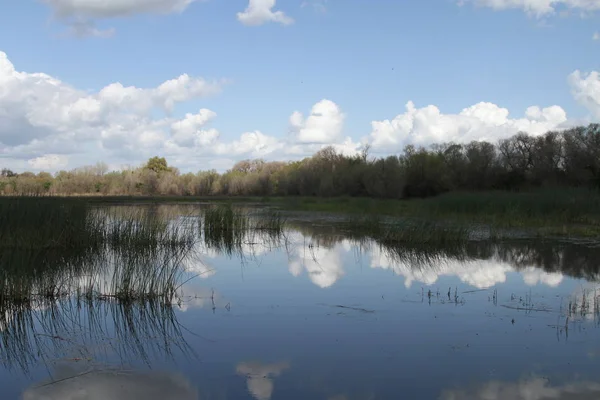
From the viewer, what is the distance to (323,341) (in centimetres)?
562

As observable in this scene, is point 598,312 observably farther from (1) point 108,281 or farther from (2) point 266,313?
(1) point 108,281

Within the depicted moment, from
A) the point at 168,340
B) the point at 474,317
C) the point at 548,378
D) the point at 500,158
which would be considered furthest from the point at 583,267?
the point at 500,158

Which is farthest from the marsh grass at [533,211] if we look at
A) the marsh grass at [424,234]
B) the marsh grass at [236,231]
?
the marsh grass at [236,231]

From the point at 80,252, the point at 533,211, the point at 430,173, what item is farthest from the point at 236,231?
the point at 430,173

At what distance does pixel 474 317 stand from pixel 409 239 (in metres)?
7.12

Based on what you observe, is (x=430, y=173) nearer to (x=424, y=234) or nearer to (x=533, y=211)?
(x=533, y=211)

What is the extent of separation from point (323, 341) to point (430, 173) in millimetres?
32425

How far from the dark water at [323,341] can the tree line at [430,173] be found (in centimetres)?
1835

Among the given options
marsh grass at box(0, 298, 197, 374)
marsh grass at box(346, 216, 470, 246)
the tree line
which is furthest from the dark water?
the tree line

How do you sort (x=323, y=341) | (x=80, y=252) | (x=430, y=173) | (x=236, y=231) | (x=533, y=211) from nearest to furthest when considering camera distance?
(x=323, y=341), (x=80, y=252), (x=236, y=231), (x=533, y=211), (x=430, y=173)

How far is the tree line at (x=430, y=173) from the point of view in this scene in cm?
3080

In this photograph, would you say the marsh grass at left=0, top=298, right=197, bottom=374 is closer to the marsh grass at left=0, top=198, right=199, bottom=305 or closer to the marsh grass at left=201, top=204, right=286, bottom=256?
the marsh grass at left=0, top=198, right=199, bottom=305

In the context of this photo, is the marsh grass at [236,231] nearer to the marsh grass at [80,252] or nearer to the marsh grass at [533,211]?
the marsh grass at [80,252]

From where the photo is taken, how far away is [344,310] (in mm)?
6984
